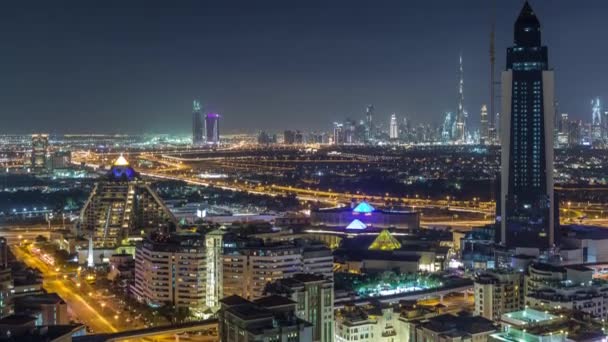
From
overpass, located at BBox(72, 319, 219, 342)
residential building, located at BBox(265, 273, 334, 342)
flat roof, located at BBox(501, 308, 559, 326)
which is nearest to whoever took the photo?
flat roof, located at BBox(501, 308, 559, 326)

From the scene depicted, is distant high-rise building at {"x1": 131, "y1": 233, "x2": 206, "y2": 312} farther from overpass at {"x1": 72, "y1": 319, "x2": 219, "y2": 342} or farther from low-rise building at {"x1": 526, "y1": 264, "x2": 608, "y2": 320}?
low-rise building at {"x1": 526, "y1": 264, "x2": 608, "y2": 320}

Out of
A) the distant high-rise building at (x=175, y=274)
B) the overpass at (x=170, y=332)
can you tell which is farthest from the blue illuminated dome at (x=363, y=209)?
the overpass at (x=170, y=332)

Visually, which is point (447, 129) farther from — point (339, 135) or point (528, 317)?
point (528, 317)

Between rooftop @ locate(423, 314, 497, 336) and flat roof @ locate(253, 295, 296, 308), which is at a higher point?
flat roof @ locate(253, 295, 296, 308)

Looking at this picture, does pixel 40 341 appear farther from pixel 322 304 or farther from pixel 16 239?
pixel 16 239

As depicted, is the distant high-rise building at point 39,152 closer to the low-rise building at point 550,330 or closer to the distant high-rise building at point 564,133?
the distant high-rise building at point 564,133

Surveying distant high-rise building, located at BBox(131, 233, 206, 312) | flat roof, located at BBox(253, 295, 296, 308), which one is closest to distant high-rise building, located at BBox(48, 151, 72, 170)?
distant high-rise building, located at BBox(131, 233, 206, 312)

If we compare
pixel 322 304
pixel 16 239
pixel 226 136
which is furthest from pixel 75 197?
pixel 226 136
